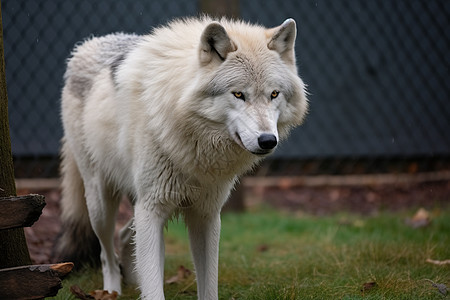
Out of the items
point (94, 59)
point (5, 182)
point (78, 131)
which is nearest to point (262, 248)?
point (78, 131)

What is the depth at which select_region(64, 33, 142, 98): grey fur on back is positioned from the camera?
3793mm

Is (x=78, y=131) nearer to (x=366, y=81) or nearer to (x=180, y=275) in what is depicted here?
(x=180, y=275)

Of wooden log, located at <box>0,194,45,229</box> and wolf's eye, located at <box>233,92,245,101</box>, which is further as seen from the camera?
wolf's eye, located at <box>233,92,245,101</box>

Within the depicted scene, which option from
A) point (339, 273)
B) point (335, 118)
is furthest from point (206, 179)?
point (335, 118)

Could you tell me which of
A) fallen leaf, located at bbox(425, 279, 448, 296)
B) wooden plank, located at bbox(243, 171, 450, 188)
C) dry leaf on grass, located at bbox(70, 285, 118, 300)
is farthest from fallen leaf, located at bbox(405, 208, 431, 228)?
dry leaf on grass, located at bbox(70, 285, 118, 300)

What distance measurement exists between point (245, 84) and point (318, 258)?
6.44 ft

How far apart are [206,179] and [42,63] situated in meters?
4.01

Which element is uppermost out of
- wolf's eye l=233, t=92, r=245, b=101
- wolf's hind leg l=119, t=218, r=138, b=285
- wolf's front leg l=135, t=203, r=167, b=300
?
wolf's eye l=233, t=92, r=245, b=101

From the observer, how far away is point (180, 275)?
415 centimetres

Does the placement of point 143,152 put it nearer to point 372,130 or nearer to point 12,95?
point 12,95

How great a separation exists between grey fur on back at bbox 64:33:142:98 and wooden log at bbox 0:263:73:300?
1468 mm

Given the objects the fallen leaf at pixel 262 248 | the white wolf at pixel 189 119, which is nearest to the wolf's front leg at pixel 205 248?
the white wolf at pixel 189 119

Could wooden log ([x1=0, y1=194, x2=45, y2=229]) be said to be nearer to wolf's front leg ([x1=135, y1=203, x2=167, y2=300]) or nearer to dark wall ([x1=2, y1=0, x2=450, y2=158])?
wolf's front leg ([x1=135, y1=203, x2=167, y2=300])

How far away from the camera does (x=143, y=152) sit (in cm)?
322
